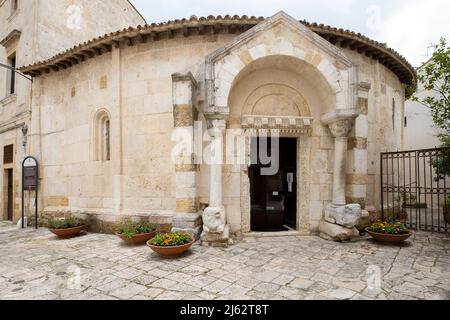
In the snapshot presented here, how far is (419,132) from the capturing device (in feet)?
43.7

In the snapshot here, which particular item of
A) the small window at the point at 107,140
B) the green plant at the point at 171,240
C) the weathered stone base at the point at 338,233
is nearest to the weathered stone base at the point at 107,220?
the green plant at the point at 171,240

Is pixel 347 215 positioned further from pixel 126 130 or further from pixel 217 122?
pixel 126 130

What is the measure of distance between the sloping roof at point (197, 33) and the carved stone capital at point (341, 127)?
2490 millimetres

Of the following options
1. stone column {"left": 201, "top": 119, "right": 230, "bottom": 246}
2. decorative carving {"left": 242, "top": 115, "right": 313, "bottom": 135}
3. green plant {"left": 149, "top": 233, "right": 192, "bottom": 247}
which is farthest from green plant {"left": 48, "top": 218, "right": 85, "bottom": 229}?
decorative carving {"left": 242, "top": 115, "right": 313, "bottom": 135}

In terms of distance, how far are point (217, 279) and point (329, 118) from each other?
15.0 feet

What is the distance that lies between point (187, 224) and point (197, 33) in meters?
4.83

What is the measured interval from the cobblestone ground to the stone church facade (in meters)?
0.88

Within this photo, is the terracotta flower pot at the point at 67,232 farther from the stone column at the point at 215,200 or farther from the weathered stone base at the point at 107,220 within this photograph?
the stone column at the point at 215,200

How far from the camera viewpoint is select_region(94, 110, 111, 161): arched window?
741 cm

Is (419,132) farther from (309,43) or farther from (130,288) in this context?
(130,288)

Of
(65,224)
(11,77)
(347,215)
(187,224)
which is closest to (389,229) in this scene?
(347,215)

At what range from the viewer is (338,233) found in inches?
232

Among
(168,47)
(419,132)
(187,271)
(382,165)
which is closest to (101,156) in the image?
(168,47)

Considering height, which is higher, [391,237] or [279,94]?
[279,94]
